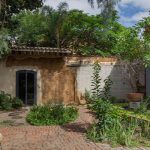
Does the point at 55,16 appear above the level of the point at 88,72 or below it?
above

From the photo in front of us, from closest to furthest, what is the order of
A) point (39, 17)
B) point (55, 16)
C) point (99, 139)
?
1. point (99, 139)
2. point (55, 16)
3. point (39, 17)

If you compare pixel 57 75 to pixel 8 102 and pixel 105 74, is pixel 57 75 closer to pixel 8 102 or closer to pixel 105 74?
pixel 105 74

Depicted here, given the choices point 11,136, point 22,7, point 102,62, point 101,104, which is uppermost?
point 22,7

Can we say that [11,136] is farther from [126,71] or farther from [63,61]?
[126,71]

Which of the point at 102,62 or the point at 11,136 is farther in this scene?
the point at 102,62

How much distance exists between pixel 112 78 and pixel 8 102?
712 centimetres

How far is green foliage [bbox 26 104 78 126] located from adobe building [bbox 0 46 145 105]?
5.56 meters

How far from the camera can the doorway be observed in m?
21.8

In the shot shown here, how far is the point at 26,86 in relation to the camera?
21969 mm

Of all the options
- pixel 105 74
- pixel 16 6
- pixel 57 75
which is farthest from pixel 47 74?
pixel 16 6

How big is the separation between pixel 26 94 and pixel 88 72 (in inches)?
155

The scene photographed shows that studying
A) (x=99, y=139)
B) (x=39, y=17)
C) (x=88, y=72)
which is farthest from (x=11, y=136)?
(x=39, y=17)

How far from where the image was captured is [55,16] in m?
25.0

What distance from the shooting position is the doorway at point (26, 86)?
21.8 metres
